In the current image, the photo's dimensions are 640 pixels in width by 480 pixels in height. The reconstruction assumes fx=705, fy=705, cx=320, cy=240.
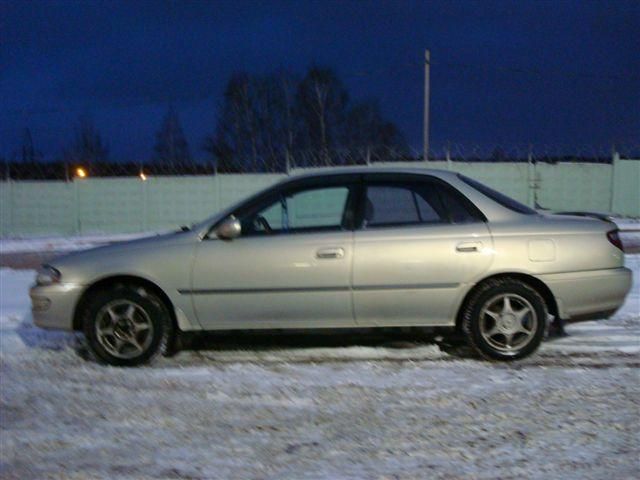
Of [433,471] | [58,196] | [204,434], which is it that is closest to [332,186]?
[204,434]

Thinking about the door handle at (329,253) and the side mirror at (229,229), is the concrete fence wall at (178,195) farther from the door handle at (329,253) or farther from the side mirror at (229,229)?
the door handle at (329,253)

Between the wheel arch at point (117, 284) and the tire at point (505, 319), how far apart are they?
2377 mm

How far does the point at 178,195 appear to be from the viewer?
21984mm

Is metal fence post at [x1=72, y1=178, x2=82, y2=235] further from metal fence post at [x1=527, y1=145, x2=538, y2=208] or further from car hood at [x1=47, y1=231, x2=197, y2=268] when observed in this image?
car hood at [x1=47, y1=231, x2=197, y2=268]

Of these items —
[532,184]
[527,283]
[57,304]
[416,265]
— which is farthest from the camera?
[532,184]

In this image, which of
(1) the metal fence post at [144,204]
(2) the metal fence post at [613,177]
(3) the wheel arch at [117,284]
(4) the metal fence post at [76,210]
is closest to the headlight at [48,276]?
(3) the wheel arch at [117,284]

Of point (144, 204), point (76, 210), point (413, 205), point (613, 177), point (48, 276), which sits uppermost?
point (613, 177)

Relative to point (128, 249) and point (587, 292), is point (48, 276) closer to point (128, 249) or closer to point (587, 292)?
point (128, 249)

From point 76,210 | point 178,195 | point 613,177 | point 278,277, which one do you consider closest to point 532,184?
point 613,177

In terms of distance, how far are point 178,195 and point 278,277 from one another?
1703cm

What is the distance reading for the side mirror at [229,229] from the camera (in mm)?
5570

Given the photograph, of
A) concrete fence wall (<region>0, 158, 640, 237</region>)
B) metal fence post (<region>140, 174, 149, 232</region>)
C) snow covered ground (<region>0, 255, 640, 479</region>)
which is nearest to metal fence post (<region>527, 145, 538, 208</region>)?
concrete fence wall (<region>0, 158, 640, 237</region>)

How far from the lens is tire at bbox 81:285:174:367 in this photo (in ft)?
18.6

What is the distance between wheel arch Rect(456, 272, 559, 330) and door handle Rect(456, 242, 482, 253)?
0.82 ft
